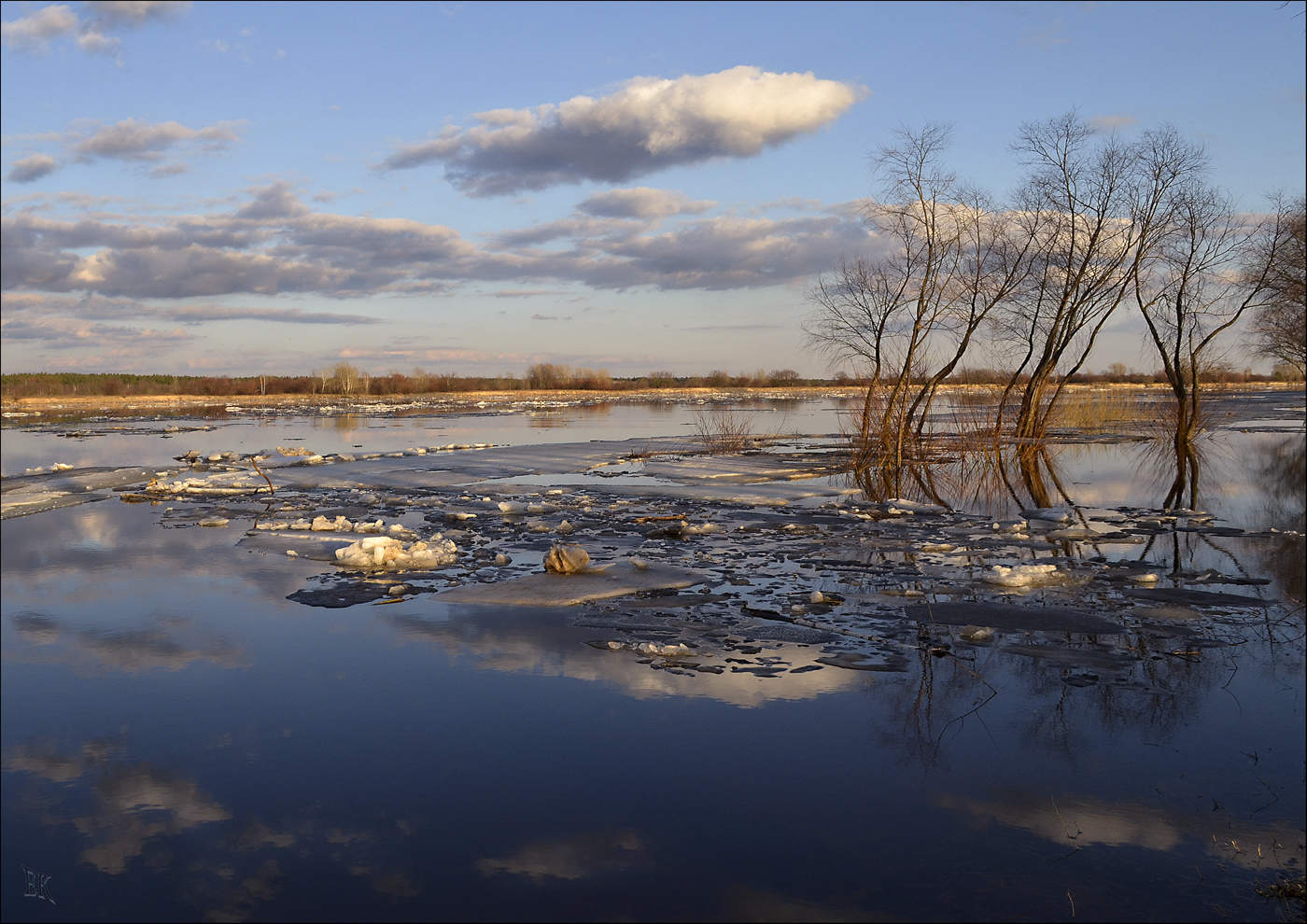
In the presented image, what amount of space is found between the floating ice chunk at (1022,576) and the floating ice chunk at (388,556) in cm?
618

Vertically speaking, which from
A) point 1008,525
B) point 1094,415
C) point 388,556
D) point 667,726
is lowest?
point 667,726

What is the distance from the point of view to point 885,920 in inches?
146

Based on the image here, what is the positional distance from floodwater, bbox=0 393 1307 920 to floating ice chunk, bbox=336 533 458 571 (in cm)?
35

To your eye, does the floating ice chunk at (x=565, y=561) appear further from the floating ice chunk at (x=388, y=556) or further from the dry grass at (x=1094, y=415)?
the dry grass at (x=1094, y=415)

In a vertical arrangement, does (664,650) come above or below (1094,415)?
below

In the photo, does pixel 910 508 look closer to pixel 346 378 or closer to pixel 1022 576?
pixel 1022 576

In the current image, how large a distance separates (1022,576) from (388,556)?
7080mm

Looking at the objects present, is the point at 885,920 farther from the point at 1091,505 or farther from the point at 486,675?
the point at 1091,505

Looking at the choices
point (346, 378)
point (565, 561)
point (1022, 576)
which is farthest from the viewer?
point (346, 378)

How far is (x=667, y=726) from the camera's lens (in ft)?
19.0

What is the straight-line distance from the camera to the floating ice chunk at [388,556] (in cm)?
1055

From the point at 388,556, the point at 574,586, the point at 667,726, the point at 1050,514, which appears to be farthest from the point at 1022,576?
the point at 388,556

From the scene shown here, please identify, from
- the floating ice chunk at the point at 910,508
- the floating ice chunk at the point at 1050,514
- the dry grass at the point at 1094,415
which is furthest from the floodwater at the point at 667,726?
the dry grass at the point at 1094,415

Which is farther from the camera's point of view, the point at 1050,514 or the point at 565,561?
the point at 1050,514
